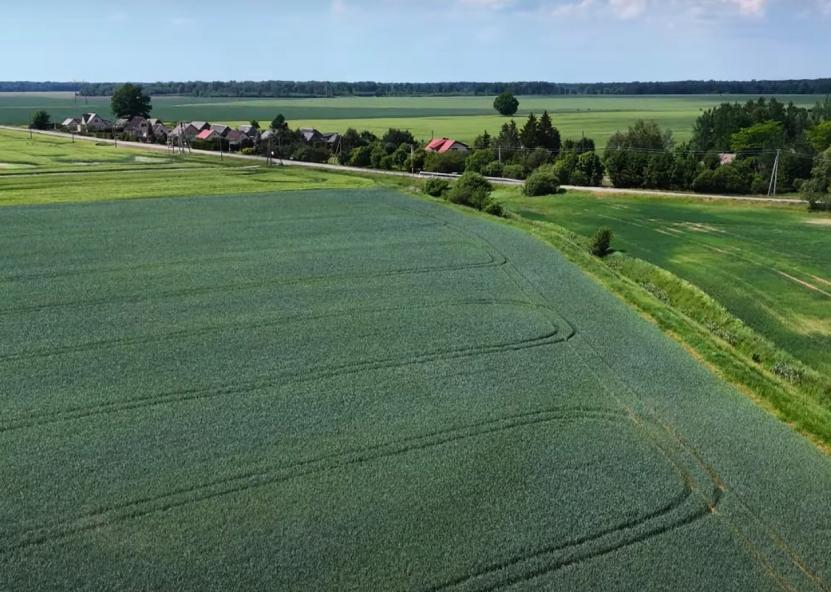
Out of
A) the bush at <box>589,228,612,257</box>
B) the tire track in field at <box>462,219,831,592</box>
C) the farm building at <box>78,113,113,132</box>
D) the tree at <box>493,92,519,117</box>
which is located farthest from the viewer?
the tree at <box>493,92,519,117</box>

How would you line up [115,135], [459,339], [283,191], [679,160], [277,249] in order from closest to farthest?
1. [459,339]
2. [277,249]
3. [283,191]
4. [679,160]
5. [115,135]

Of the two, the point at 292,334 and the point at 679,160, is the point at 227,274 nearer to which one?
the point at 292,334

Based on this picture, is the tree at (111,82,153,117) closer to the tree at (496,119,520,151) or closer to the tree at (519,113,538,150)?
the tree at (496,119,520,151)

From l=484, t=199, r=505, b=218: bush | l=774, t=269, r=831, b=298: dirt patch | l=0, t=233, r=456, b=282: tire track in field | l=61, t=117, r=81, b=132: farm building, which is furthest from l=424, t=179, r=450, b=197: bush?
l=61, t=117, r=81, b=132: farm building

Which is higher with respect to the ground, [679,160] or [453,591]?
[679,160]

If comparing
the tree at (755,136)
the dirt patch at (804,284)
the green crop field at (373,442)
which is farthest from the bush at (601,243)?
the tree at (755,136)

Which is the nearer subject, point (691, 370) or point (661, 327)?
point (691, 370)

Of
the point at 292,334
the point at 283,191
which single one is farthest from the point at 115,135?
the point at 292,334
